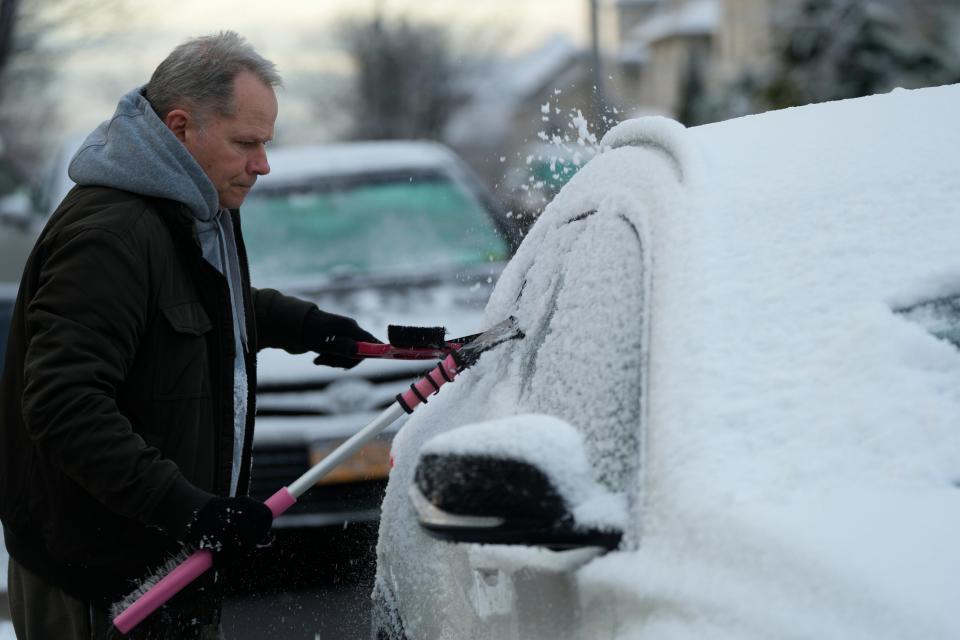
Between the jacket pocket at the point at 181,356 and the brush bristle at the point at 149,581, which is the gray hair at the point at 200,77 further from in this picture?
the brush bristle at the point at 149,581

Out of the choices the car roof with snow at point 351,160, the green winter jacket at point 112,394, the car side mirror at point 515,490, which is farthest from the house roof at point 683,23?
the car side mirror at point 515,490

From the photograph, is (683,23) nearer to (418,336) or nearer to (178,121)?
(418,336)

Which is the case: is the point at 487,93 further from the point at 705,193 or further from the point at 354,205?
the point at 705,193

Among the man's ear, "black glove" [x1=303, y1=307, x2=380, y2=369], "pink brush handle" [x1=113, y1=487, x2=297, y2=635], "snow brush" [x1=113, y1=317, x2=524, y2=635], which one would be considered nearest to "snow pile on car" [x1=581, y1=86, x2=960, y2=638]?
"snow brush" [x1=113, y1=317, x2=524, y2=635]

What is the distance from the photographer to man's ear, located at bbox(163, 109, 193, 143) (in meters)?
2.82

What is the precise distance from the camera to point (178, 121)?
2830mm

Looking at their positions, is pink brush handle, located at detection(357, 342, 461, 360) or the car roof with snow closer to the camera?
pink brush handle, located at detection(357, 342, 461, 360)

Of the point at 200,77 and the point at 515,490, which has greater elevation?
the point at 200,77

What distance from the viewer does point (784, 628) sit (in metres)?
1.64

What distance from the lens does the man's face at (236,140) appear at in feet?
9.33

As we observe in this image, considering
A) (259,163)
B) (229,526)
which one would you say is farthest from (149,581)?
(259,163)

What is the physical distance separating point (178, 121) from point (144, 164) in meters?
0.14

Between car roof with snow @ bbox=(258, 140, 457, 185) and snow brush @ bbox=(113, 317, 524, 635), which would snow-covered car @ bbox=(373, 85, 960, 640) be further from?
car roof with snow @ bbox=(258, 140, 457, 185)

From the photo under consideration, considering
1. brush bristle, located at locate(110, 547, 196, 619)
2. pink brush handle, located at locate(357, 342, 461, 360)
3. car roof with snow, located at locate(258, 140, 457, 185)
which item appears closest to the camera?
brush bristle, located at locate(110, 547, 196, 619)
